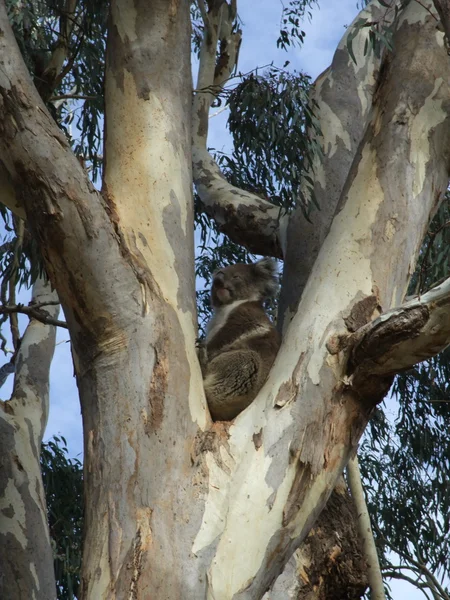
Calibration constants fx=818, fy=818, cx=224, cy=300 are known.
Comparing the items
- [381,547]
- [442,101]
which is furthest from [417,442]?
[442,101]

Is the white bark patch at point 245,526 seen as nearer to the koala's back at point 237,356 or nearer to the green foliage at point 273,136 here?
the koala's back at point 237,356

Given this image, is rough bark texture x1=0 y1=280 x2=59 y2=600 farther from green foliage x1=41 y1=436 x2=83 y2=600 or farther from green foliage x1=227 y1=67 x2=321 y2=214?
green foliage x1=227 y1=67 x2=321 y2=214

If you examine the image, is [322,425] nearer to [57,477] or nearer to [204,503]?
[204,503]

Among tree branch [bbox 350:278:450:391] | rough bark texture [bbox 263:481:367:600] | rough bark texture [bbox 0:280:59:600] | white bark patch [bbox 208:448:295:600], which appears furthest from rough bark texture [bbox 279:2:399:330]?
rough bark texture [bbox 0:280:59:600]

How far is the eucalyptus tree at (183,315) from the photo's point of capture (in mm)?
2295

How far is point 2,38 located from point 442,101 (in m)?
1.67

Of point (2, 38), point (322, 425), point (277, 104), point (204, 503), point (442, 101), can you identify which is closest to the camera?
point (204, 503)

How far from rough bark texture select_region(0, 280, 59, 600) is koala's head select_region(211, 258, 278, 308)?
1.43m

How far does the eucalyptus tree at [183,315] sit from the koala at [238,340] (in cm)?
49

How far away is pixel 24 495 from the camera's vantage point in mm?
4566

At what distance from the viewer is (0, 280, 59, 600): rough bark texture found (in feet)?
13.8

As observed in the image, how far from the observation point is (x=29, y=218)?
2621mm

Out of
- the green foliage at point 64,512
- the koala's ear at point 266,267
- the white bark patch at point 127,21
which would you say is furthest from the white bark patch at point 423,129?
the green foliage at point 64,512

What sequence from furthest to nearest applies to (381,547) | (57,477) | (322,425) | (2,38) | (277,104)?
(381,547)
(57,477)
(277,104)
(2,38)
(322,425)
